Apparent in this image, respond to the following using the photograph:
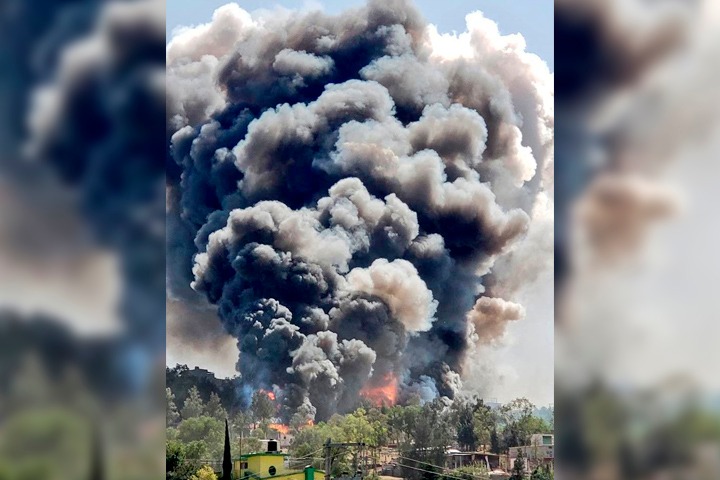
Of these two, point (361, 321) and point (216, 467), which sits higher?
point (361, 321)

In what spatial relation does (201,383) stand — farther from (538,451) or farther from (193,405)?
(538,451)

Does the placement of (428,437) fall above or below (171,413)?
below

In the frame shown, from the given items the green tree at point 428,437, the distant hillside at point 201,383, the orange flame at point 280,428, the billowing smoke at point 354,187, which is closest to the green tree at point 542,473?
the green tree at point 428,437

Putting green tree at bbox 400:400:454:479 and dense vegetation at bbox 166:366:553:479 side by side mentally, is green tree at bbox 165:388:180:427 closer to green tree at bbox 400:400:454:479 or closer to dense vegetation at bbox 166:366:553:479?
dense vegetation at bbox 166:366:553:479

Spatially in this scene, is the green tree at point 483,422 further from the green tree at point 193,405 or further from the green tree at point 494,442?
the green tree at point 193,405

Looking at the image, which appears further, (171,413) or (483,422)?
(171,413)

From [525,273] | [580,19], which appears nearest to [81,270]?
[580,19]

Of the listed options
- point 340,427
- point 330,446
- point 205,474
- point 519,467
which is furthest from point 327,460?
point 519,467

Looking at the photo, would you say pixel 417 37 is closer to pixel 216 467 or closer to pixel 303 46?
pixel 303 46

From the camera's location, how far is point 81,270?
243 cm

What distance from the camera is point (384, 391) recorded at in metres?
4.88

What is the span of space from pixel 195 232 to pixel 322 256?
72cm

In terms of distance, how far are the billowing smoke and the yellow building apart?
30 centimetres

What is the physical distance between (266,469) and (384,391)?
793mm
